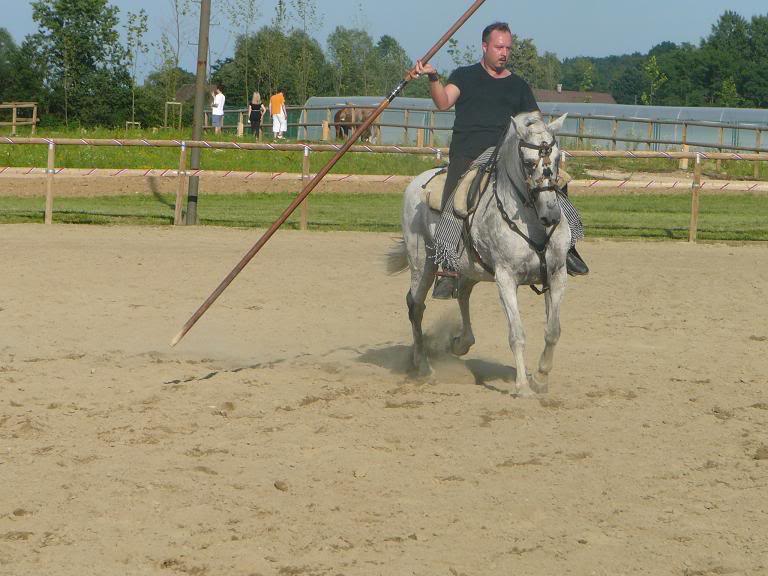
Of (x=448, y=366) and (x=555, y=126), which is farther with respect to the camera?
(x=448, y=366)

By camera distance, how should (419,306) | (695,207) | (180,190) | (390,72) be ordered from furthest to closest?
1. (390,72)
2. (180,190)
3. (695,207)
4. (419,306)

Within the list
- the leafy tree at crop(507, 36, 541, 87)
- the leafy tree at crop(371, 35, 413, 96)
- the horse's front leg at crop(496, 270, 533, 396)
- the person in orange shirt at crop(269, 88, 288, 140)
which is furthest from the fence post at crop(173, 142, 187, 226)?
the leafy tree at crop(507, 36, 541, 87)

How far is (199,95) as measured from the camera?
65.5 feet

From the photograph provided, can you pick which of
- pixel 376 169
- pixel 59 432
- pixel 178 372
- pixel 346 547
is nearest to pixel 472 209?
pixel 178 372

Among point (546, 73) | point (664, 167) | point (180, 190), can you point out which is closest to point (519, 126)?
point (180, 190)

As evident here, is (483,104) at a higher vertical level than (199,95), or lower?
lower

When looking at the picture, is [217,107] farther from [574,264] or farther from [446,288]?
[574,264]

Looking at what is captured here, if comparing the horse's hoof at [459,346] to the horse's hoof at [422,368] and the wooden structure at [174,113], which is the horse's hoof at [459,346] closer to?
the horse's hoof at [422,368]

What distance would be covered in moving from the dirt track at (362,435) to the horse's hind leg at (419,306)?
181mm

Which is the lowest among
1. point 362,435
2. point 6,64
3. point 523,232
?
point 362,435

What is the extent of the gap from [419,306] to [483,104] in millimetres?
1737

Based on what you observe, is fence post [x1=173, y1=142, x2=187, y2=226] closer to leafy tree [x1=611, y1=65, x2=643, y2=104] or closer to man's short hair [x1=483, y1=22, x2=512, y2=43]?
man's short hair [x1=483, y1=22, x2=512, y2=43]

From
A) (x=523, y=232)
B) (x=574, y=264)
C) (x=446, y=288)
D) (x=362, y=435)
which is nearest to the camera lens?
(x=362, y=435)

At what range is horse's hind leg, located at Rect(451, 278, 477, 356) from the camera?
9.23 meters
